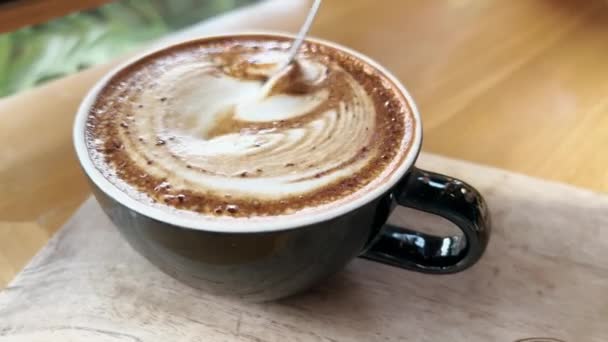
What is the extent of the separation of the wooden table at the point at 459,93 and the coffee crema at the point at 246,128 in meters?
0.19

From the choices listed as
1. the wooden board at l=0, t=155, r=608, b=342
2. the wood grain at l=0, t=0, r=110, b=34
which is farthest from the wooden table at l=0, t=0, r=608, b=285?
the wood grain at l=0, t=0, r=110, b=34

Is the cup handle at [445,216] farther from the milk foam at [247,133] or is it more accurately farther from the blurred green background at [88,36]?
the blurred green background at [88,36]

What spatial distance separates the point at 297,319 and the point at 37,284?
0.26 metres

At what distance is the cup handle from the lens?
0.48m

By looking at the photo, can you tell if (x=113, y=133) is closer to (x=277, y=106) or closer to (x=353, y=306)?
(x=277, y=106)

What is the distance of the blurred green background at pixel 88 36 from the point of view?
0.96m

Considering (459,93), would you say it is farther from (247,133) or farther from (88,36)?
(88,36)

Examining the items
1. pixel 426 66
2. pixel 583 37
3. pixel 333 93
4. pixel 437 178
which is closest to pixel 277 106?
pixel 333 93

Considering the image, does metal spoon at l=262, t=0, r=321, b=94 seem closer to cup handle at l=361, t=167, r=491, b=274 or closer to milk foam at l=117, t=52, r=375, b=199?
milk foam at l=117, t=52, r=375, b=199

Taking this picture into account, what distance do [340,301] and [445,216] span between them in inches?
5.4

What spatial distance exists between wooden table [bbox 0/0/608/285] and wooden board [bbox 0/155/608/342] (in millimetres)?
68

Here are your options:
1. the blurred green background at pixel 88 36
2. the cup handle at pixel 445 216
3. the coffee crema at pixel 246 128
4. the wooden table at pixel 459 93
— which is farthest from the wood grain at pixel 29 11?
the cup handle at pixel 445 216

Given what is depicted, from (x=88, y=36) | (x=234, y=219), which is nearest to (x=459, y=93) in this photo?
(x=234, y=219)

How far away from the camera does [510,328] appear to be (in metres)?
0.53
